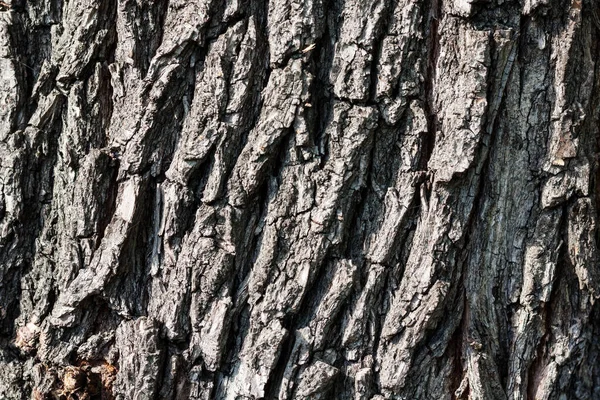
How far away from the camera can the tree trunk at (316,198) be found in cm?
199

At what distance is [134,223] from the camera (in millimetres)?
2066

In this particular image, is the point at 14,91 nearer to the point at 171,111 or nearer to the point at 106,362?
the point at 171,111

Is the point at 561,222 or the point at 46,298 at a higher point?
the point at 561,222

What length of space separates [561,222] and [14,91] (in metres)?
1.78

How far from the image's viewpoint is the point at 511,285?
6.91 ft

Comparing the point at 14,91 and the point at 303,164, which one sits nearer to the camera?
the point at 303,164

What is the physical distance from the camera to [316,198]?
2006mm

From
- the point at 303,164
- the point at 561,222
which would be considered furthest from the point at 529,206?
the point at 303,164

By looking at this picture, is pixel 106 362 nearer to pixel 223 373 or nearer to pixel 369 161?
pixel 223 373

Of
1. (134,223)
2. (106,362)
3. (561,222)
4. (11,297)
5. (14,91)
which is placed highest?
(14,91)

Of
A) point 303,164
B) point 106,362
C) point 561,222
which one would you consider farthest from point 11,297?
point 561,222

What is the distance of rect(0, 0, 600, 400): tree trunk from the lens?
199cm

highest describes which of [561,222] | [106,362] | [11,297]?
[561,222]

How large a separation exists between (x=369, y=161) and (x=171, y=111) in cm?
62
